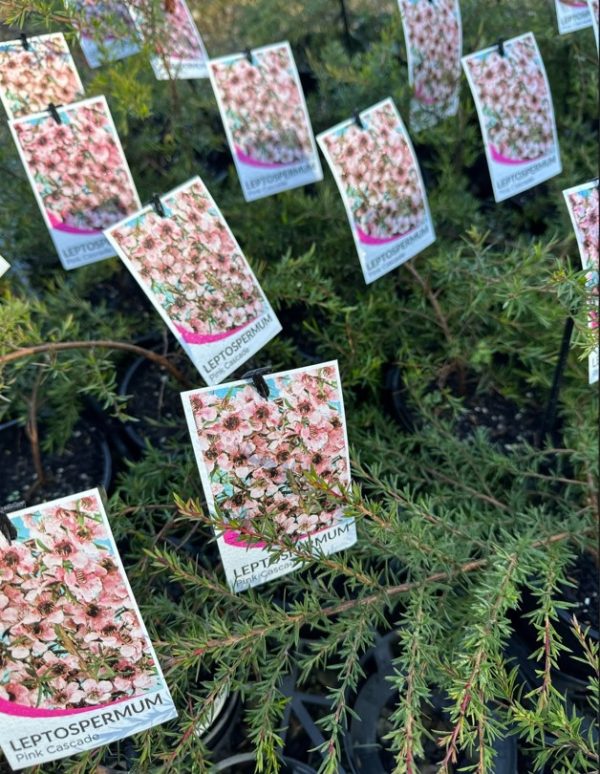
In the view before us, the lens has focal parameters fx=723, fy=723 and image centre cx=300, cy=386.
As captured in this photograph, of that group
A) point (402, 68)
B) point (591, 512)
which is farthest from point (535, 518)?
point (402, 68)

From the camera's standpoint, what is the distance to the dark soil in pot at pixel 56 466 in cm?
135

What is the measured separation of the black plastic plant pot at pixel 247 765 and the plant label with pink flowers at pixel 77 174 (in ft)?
2.73

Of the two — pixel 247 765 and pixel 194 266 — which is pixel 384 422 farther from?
pixel 247 765

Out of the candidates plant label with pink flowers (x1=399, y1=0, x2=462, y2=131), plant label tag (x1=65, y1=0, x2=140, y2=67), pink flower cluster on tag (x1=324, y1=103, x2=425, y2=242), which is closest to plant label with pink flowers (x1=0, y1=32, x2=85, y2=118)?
plant label tag (x1=65, y1=0, x2=140, y2=67)

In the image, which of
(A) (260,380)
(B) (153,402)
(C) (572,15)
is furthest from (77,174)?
(C) (572,15)

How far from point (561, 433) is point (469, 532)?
45cm

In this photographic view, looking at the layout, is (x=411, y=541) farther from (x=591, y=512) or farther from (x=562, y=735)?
(x=591, y=512)

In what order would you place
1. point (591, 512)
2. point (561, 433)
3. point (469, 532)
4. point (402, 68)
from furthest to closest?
point (402, 68) → point (561, 433) → point (591, 512) → point (469, 532)

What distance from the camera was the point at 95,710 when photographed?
30.2 inches

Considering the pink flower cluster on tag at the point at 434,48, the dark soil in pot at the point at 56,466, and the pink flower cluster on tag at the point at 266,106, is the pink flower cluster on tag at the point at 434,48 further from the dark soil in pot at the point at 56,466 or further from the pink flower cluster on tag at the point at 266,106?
the dark soil in pot at the point at 56,466

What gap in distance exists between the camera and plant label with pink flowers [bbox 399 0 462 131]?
1527 mm

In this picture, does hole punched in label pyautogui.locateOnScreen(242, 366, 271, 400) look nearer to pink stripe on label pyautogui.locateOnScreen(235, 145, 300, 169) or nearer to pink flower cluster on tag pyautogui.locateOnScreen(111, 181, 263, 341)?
pink flower cluster on tag pyautogui.locateOnScreen(111, 181, 263, 341)

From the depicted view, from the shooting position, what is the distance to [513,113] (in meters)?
1.37

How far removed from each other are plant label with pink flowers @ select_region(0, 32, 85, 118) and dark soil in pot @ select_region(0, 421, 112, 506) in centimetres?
61
